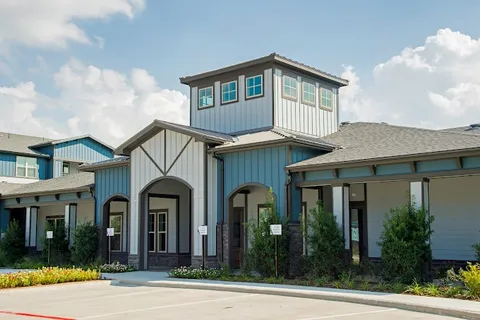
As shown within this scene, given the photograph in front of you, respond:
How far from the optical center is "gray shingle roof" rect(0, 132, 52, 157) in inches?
1542

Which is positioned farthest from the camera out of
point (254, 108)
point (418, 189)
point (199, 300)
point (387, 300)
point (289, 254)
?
point (254, 108)

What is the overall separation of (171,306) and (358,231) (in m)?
10.3

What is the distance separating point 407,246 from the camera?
53.3 feet

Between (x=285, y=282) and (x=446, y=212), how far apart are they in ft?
21.0

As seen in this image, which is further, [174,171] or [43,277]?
[174,171]

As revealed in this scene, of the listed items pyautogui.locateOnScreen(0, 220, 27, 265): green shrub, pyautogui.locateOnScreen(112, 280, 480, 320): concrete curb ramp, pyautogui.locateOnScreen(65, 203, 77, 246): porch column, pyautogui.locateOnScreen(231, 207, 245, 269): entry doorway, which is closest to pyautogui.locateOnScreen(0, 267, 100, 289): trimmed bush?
pyautogui.locateOnScreen(112, 280, 480, 320): concrete curb ramp

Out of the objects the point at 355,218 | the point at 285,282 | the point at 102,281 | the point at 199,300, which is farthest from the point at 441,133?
the point at 102,281

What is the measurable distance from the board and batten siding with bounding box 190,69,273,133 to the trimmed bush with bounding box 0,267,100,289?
7.72 metres

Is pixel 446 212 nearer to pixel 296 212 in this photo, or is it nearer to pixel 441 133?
pixel 441 133

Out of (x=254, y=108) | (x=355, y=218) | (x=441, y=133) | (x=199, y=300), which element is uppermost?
(x=254, y=108)

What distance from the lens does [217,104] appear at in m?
25.2

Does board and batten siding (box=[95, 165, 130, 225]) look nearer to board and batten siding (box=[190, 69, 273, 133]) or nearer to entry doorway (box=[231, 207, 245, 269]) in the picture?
board and batten siding (box=[190, 69, 273, 133])

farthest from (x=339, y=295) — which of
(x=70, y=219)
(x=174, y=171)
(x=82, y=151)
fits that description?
(x=82, y=151)

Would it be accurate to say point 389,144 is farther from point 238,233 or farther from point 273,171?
point 238,233
